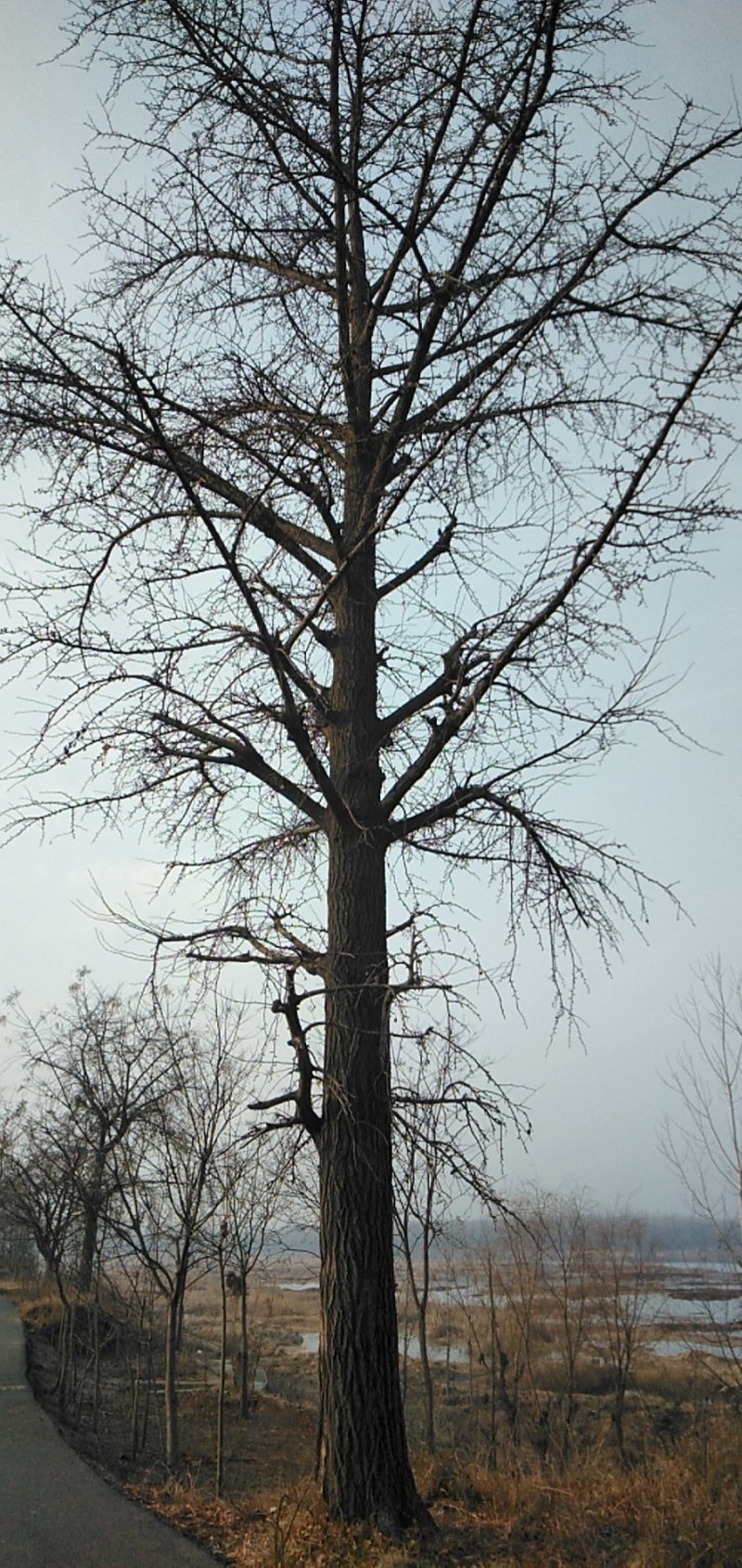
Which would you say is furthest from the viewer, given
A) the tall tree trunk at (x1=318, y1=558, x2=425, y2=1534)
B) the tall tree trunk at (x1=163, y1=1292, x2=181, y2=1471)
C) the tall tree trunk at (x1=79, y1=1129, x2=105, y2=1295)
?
the tall tree trunk at (x1=79, y1=1129, x2=105, y2=1295)

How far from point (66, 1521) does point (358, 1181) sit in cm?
404

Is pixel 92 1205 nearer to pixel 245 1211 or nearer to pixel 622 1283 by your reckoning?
pixel 245 1211

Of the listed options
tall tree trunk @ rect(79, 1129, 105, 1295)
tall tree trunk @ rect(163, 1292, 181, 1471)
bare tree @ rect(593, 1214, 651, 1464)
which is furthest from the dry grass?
bare tree @ rect(593, 1214, 651, 1464)

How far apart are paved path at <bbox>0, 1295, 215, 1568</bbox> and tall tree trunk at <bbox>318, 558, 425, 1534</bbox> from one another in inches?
56.2

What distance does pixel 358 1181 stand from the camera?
6.06m

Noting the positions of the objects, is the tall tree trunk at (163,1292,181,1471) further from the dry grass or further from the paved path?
the paved path

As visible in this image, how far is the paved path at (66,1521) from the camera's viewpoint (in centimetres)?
659

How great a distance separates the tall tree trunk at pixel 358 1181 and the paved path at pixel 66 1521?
1427 millimetres

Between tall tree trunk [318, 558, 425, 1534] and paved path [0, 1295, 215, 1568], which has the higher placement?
tall tree trunk [318, 558, 425, 1534]

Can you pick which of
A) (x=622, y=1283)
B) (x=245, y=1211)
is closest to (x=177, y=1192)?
(x=245, y=1211)

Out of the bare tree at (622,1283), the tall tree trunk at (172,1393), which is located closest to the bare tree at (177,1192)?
the tall tree trunk at (172,1393)

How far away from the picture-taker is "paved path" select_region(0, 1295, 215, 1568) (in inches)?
259

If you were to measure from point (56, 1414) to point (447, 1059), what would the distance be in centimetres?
1177

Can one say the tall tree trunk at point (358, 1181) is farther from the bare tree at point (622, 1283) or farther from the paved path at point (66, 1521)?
the bare tree at point (622, 1283)
